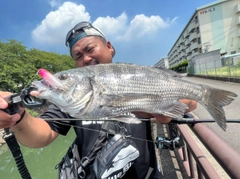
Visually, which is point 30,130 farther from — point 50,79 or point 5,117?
point 50,79

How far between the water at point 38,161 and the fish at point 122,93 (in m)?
7.90

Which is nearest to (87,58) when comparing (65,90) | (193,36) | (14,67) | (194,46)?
(65,90)

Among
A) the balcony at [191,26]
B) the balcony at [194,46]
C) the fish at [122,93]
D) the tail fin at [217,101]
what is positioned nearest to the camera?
the fish at [122,93]

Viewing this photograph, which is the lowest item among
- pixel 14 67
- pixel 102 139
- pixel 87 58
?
pixel 102 139

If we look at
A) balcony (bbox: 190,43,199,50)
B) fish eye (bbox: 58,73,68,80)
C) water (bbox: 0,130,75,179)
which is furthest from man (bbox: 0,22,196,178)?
balcony (bbox: 190,43,199,50)

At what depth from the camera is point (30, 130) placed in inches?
72.5

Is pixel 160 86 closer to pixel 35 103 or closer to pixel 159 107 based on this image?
pixel 159 107

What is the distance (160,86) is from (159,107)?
172mm

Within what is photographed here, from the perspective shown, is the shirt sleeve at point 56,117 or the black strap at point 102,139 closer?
the black strap at point 102,139

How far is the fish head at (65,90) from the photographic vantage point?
136 cm

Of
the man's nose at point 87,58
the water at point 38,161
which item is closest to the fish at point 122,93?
the man's nose at point 87,58

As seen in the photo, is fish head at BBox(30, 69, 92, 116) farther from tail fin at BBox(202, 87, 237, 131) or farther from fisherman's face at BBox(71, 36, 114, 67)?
tail fin at BBox(202, 87, 237, 131)

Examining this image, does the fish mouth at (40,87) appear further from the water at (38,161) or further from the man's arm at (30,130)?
the water at (38,161)

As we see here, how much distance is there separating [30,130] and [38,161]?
9271 mm
